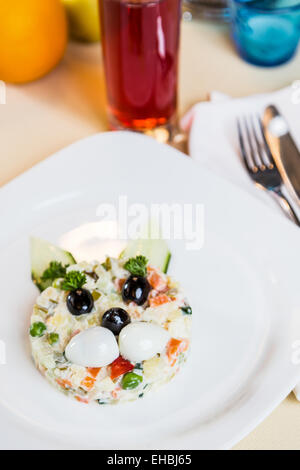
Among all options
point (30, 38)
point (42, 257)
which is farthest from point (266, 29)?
point (42, 257)

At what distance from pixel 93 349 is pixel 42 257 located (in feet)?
0.96

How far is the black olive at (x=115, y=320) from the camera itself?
96 cm

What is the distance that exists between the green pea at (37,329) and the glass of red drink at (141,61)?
0.58 metres

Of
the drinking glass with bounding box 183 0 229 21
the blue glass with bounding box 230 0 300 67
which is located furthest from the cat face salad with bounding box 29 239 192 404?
the drinking glass with bounding box 183 0 229 21

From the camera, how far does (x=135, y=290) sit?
101cm

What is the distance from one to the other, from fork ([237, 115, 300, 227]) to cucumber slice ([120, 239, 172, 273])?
0.86 ft

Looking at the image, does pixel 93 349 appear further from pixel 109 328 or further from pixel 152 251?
pixel 152 251

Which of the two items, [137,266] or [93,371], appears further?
[137,266]

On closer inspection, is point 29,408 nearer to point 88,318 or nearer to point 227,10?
point 88,318

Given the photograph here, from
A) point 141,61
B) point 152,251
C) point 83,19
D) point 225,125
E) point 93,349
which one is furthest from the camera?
point 83,19

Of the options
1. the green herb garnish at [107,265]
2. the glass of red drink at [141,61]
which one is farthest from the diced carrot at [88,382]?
the glass of red drink at [141,61]

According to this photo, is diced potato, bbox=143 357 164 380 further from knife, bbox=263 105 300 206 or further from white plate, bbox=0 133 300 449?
knife, bbox=263 105 300 206
